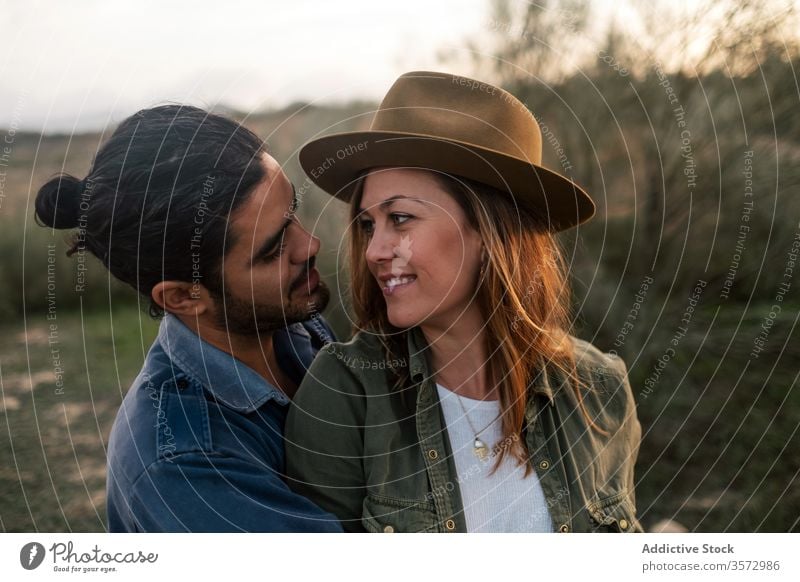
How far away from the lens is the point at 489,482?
65.3 inches

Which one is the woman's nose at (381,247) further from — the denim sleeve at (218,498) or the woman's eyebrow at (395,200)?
the denim sleeve at (218,498)

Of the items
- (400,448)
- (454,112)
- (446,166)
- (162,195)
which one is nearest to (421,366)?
(400,448)

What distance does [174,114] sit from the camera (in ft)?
5.58

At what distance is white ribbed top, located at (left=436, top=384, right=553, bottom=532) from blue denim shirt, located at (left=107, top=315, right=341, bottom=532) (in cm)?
28

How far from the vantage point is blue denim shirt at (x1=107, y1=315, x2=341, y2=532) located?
4.99ft

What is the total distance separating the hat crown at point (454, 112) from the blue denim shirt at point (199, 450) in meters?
0.62

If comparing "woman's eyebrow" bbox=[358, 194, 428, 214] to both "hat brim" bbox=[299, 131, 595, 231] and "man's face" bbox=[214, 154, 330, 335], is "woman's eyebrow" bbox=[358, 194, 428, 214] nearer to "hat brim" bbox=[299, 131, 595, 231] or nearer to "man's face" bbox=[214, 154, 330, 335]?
"hat brim" bbox=[299, 131, 595, 231]

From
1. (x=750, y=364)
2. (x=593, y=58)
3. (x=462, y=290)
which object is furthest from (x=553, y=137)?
(x=462, y=290)

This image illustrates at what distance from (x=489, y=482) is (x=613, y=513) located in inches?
13.9

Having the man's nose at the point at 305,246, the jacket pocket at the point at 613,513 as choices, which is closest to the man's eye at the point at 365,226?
the man's nose at the point at 305,246

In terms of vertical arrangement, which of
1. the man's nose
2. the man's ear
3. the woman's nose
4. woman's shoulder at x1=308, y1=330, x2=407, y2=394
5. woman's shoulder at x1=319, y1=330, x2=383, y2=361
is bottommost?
woman's shoulder at x1=308, y1=330, x2=407, y2=394

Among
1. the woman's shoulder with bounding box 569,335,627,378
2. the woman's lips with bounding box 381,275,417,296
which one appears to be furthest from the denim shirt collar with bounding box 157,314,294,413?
the woman's shoulder with bounding box 569,335,627,378

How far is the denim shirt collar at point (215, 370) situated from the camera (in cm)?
164
